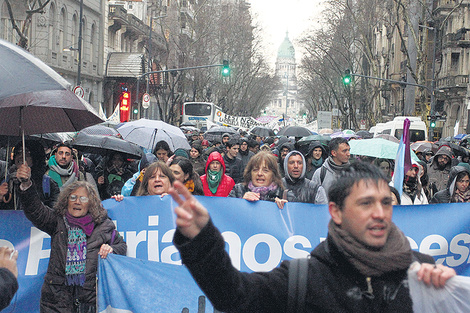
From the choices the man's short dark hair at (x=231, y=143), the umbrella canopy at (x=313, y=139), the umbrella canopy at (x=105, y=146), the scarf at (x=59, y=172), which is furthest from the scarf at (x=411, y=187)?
the umbrella canopy at (x=313, y=139)

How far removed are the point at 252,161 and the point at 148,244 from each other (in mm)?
1310

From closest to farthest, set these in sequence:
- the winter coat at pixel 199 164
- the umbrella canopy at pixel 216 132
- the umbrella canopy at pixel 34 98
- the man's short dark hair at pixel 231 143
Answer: the umbrella canopy at pixel 34 98
the winter coat at pixel 199 164
the man's short dark hair at pixel 231 143
the umbrella canopy at pixel 216 132

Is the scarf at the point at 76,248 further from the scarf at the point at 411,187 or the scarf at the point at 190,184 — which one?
the scarf at the point at 411,187

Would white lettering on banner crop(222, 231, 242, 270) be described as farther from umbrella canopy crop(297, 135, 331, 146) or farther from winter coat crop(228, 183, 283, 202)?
umbrella canopy crop(297, 135, 331, 146)

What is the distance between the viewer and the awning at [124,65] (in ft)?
135

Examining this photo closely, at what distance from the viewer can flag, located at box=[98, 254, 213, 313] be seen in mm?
4426

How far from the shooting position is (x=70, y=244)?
466cm

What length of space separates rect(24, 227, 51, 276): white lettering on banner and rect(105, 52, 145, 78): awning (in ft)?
119

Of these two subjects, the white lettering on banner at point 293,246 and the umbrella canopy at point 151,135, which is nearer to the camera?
the white lettering on banner at point 293,246

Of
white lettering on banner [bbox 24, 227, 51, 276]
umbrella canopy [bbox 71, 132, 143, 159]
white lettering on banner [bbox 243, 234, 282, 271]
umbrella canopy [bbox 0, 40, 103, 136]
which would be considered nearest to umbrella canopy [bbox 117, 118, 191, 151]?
umbrella canopy [bbox 71, 132, 143, 159]

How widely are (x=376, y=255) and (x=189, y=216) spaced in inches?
25.6

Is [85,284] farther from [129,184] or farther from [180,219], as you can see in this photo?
[180,219]

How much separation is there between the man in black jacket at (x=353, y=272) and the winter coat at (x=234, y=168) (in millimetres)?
8581

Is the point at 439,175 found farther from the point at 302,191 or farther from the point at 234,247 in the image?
the point at 234,247
